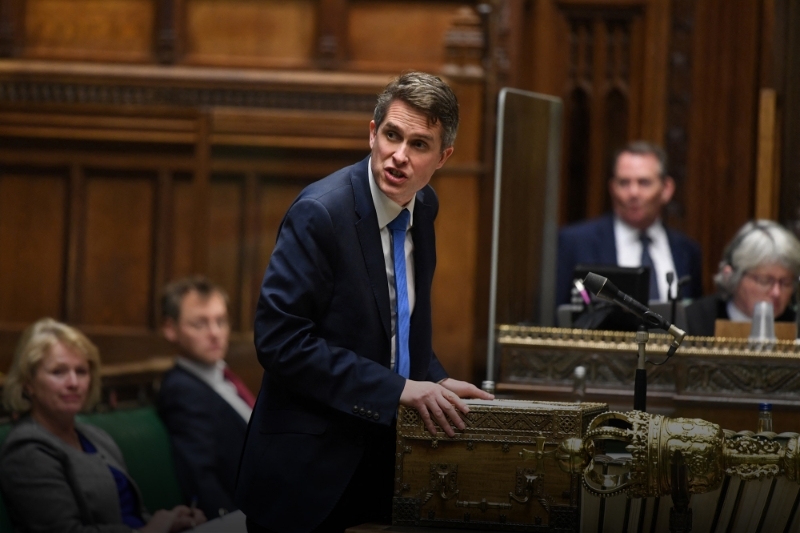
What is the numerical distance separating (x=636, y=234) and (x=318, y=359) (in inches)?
125

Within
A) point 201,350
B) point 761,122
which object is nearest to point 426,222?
point 201,350

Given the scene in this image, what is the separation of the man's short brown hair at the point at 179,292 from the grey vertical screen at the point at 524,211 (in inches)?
50.2

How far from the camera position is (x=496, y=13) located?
19.9 ft

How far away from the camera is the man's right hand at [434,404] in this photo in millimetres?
2420

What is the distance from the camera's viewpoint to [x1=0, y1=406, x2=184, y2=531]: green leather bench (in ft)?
14.5

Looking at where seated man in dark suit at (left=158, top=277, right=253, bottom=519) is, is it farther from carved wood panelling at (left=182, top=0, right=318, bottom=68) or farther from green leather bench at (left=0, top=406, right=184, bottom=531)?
carved wood panelling at (left=182, top=0, right=318, bottom=68)

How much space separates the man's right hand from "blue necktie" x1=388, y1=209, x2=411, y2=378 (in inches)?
7.8

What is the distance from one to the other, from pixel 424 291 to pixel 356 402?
358 mm

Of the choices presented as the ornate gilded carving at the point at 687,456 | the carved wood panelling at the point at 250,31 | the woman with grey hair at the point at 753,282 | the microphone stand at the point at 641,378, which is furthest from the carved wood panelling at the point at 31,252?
the ornate gilded carving at the point at 687,456

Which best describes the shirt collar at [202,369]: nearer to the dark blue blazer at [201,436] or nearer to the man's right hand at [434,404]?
the dark blue blazer at [201,436]

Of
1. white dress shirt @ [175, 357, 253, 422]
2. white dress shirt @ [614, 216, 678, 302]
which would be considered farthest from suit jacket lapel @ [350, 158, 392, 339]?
white dress shirt @ [614, 216, 678, 302]

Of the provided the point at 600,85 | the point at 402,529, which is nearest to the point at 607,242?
the point at 600,85

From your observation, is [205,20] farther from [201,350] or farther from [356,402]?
[356,402]

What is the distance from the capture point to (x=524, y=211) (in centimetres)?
454
